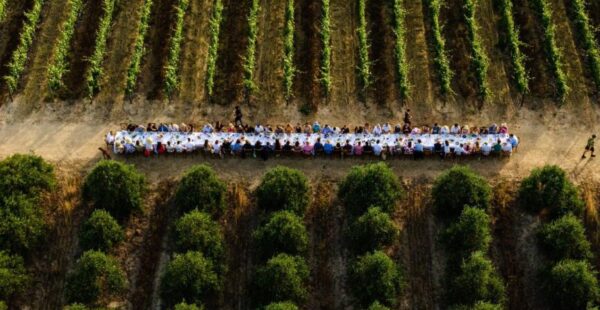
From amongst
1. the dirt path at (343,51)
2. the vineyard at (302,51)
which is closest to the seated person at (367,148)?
the dirt path at (343,51)

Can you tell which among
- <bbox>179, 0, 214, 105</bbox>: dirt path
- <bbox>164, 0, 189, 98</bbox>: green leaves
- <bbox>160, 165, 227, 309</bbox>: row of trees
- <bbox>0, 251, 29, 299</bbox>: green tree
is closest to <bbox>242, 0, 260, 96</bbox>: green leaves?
<bbox>179, 0, 214, 105</bbox>: dirt path

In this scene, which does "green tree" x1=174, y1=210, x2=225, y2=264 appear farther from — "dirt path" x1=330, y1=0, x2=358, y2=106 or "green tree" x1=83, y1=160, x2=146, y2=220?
"dirt path" x1=330, y1=0, x2=358, y2=106

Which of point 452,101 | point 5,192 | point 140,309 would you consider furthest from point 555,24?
point 5,192

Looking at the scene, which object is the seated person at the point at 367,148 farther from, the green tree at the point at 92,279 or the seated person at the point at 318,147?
the green tree at the point at 92,279

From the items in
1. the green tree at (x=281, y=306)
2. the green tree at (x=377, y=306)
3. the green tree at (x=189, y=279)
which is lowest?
the green tree at (x=281, y=306)

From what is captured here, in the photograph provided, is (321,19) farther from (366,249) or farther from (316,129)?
(366,249)

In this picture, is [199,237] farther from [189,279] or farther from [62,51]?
[62,51]
